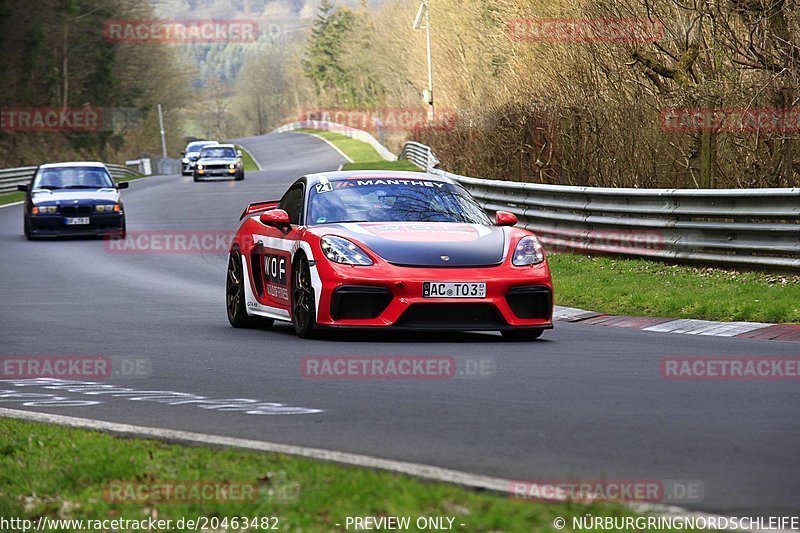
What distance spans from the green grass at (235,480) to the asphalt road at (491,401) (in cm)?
55

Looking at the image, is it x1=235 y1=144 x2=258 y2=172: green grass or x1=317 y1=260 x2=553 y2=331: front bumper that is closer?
x1=317 y1=260 x2=553 y2=331: front bumper

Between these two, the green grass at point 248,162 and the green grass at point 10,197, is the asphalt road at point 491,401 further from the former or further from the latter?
the green grass at point 248,162

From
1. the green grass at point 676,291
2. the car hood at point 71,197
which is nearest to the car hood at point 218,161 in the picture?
the car hood at point 71,197

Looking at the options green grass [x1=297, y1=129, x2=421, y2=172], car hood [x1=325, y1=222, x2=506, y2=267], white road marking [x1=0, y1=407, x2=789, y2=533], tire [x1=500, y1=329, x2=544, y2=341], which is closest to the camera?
white road marking [x1=0, y1=407, x2=789, y2=533]

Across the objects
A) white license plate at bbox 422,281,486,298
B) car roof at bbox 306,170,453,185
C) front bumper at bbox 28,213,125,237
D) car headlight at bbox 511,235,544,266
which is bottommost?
front bumper at bbox 28,213,125,237

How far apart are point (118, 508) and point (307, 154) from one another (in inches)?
3492

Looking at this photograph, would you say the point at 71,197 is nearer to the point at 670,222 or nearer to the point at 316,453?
the point at 670,222

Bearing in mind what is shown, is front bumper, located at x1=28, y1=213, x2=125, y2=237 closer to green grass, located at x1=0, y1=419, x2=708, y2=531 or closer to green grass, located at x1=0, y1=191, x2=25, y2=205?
green grass, located at x1=0, y1=191, x2=25, y2=205

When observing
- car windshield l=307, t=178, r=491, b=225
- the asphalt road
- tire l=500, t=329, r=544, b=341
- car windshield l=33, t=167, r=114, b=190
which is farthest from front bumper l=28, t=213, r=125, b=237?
tire l=500, t=329, r=544, b=341

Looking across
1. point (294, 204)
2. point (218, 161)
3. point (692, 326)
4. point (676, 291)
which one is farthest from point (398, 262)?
point (218, 161)

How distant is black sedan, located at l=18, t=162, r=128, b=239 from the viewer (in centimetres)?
2919

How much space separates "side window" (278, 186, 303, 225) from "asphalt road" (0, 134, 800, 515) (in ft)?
3.48

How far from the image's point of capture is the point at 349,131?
364ft

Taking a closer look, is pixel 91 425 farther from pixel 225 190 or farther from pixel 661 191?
pixel 225 190
